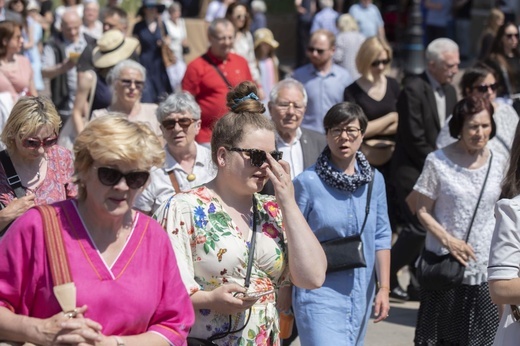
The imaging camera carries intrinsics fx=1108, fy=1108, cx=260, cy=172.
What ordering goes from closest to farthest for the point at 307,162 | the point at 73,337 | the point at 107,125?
the point at 73,337 < the point at 107,125 < the point at 307,162

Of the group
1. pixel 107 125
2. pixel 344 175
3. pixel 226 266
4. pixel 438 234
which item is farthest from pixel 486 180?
pixel 107 125

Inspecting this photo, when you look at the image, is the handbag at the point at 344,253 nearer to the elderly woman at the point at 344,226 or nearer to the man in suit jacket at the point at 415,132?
the elderly woman at the point at 344,226

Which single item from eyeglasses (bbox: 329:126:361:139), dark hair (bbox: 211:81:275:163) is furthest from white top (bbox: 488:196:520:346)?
eyeglasses (bbox: 329:126:361:139)

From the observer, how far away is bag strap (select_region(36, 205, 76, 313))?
3.57 metres

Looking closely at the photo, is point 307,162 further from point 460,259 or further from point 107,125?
point 107,125

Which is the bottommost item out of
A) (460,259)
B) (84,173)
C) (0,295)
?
(460,259)

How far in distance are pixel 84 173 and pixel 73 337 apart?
58 centimetres

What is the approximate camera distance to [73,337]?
352cm

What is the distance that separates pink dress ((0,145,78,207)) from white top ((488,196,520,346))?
220 cm

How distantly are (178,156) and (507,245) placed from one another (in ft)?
9.38

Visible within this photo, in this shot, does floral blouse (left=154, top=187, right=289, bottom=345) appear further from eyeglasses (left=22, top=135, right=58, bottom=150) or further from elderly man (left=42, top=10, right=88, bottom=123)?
elderly man (left=42, top=10, right=88, bottom=123)

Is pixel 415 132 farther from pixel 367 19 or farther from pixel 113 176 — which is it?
pixel 367 19

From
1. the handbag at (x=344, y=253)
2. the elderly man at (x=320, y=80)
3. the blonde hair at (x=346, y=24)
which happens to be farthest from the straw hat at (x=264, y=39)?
the handbag at (x=344, y=253)

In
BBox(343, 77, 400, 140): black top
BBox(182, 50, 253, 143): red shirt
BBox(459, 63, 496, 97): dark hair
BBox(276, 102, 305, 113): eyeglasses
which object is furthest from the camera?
BBox(182, 50, 253, 143): red shirt
